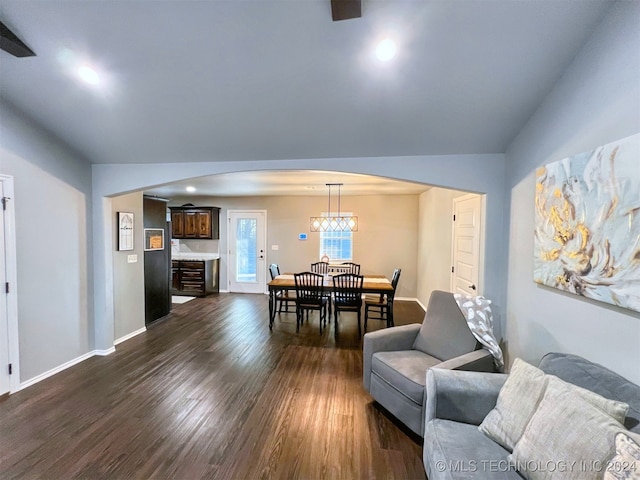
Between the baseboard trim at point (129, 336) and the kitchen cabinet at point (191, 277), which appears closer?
the baseboard trim at point (129, 336)

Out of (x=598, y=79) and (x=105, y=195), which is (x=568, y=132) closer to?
(x=598, y=79)

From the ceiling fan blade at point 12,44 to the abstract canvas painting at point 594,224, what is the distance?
392 cm

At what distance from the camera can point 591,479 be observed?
108 centimetres

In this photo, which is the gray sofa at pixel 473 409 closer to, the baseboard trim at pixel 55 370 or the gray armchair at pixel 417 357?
the gray armchair at pixel 417 357

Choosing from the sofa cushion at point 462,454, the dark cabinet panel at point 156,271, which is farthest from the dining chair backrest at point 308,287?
the sofa cushion at point 462,454

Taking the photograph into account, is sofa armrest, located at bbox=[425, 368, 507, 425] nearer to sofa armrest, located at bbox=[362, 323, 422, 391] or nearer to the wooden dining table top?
sofa armrest, located at bbox=[362, 323, 422, 391]

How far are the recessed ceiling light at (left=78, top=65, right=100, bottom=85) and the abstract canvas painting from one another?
364 centimetres

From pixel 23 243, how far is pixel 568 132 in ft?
15.6

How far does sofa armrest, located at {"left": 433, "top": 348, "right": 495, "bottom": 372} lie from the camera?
2098 mm

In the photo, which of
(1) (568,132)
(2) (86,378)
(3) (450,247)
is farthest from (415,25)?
(2) (86,378)

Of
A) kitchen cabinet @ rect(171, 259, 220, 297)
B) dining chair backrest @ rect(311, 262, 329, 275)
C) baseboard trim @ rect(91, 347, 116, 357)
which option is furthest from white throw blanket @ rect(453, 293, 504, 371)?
kitchen cabinet @ rect(171, 259, 220, 297)

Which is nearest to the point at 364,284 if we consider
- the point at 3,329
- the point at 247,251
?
the point at 247,251

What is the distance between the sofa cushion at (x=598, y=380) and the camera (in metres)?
1.24

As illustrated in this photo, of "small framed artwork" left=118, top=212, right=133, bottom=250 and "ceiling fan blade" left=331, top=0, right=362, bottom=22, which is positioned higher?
"ceiling fan blade" left=331, top=0, right=362, bottom=22
